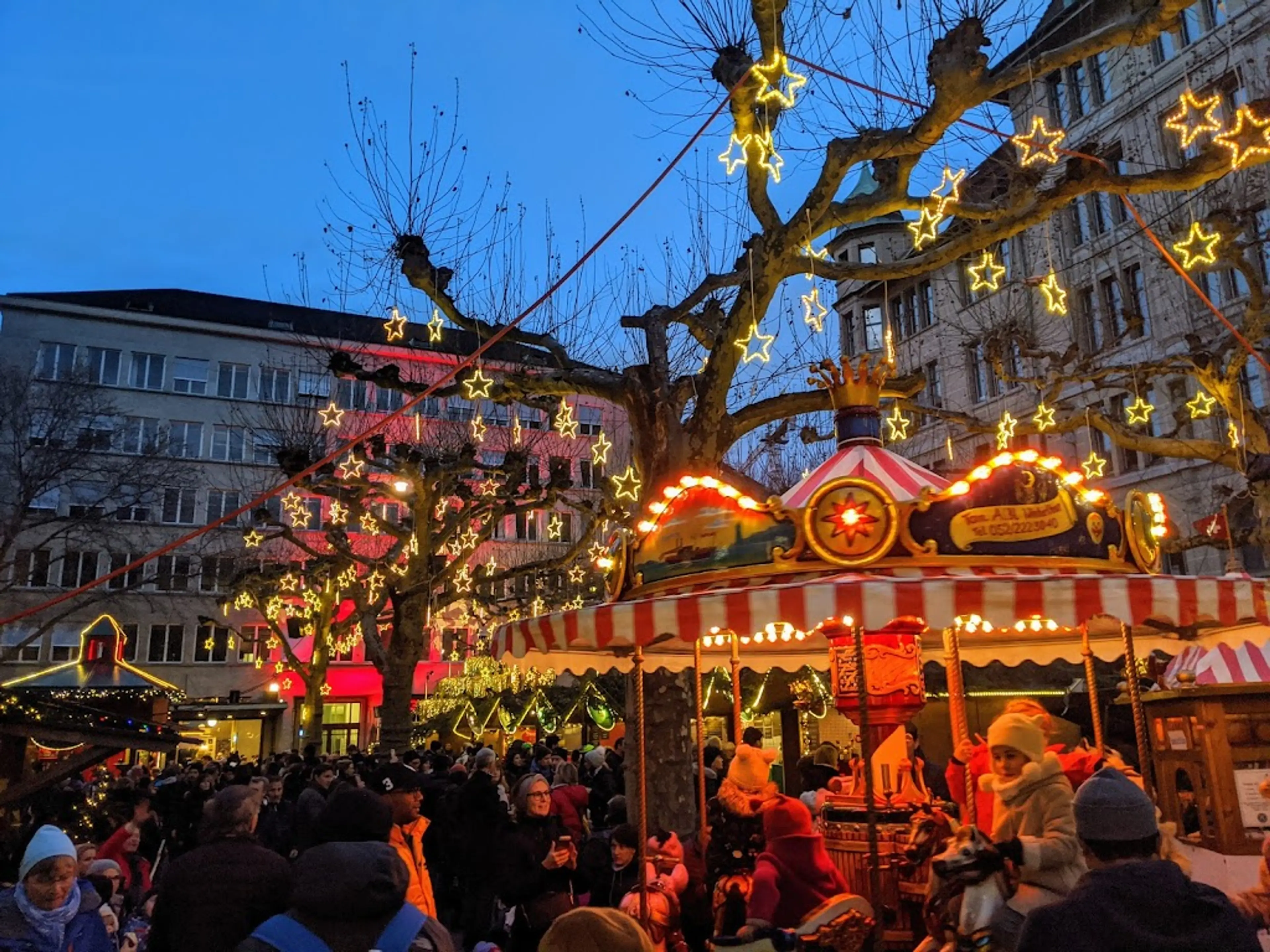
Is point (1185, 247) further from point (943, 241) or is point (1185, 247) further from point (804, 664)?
point (804, 664)

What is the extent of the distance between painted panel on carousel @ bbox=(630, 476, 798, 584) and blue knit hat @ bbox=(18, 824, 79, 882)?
359 cm

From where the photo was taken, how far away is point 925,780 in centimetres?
1106

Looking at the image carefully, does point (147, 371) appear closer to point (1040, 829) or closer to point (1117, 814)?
point (1040, 829)

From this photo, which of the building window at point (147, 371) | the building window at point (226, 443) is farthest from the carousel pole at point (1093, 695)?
the building window at point (147, 371)

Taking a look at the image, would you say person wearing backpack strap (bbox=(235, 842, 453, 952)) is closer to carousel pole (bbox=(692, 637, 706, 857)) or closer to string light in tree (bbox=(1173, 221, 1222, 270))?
carousel pole (bbox=(692, 637, 706, 857))

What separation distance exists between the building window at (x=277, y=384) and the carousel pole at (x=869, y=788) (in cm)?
3876

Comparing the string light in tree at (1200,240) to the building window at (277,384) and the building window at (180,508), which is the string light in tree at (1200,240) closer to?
the building window at (277,384)

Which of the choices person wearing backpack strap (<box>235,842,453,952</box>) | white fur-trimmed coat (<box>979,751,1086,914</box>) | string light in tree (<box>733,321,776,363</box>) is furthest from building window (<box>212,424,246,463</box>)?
person wearing backpack strap (<box>235,842,453,952</box>)

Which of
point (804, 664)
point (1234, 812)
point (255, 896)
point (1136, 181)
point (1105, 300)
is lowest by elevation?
point (1234, 812)

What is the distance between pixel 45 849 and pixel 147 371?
42526mm

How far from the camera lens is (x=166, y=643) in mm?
39000

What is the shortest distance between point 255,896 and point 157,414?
4273 cm

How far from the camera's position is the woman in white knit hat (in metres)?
3.82

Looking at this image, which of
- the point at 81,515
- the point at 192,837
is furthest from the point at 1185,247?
the point at 81,515
